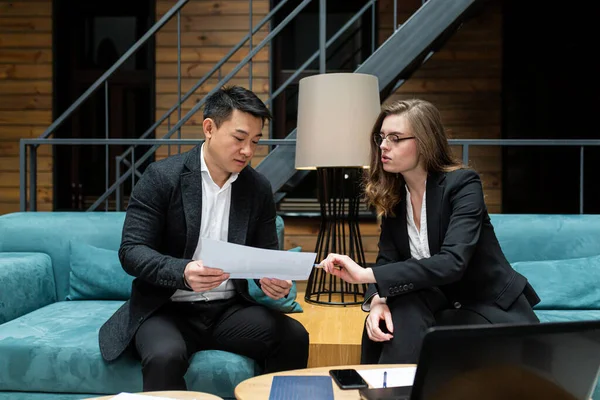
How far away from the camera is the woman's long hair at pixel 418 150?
1.66 m

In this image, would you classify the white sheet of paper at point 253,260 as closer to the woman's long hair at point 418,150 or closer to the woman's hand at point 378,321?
the woman's hand at point 378,321

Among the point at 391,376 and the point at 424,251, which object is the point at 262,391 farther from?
the point at 424,251

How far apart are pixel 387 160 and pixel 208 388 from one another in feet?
2.98

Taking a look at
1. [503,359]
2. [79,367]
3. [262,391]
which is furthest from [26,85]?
[503,359]

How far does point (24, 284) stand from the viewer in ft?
6.94

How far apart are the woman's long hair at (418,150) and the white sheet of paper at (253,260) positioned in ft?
1.61

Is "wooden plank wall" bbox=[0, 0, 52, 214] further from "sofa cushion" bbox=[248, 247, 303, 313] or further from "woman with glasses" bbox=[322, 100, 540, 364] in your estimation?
"woman with glasses" bbox=[322, 100, 540, 364]

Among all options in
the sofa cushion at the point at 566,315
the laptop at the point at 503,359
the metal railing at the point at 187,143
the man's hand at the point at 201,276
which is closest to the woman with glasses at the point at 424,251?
the man's hand at the point at 201,276

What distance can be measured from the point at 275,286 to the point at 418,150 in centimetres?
62

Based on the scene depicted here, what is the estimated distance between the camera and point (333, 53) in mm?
5121

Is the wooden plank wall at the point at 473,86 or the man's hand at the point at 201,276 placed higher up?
the wooden plank wall at the point at 473,86

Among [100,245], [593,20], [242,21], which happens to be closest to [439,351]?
[100,245]

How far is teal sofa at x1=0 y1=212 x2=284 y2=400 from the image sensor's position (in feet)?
5.42

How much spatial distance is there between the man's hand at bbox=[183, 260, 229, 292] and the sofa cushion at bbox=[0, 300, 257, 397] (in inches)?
12.5
